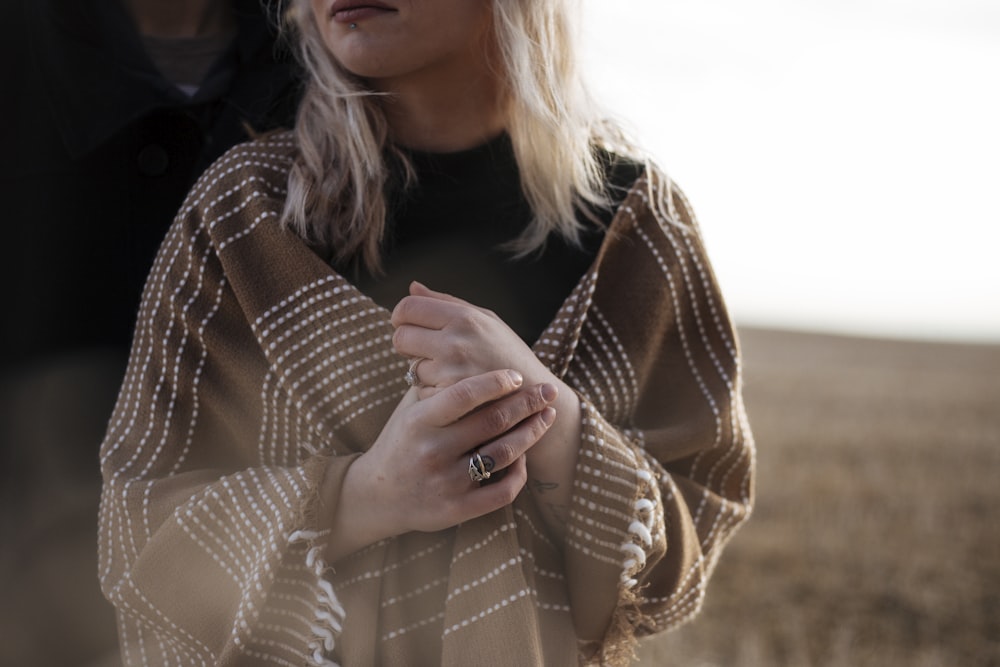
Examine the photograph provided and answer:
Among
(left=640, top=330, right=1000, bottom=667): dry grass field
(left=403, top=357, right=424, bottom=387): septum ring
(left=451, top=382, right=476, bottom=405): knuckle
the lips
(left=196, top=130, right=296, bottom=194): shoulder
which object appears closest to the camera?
(left=451, top=382, right=476, bottom=405): knuckle

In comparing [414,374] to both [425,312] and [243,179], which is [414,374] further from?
[243,179]

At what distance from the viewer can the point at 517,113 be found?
215 centimetres

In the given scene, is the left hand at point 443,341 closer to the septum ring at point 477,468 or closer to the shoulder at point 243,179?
the septum ring at point 477,468

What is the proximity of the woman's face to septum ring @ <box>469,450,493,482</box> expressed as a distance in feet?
2.79

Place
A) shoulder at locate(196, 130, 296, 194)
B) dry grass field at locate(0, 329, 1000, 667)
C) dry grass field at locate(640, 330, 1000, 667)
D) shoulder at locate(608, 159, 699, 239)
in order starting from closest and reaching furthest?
shoulder at locate(196, 130, 296, 194)
shoulder at locate(608, 159, 699, 239)
dry grass field at locate(0, 329, 1000, 667)
dry grass field at locate(640, 330, 1000, 667)

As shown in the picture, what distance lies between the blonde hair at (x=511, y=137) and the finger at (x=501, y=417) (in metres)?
0.49

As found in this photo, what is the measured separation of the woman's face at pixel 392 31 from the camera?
1.87m

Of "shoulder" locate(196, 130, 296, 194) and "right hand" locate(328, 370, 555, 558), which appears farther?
"shoulder" locate(196, 130, 296, 194)

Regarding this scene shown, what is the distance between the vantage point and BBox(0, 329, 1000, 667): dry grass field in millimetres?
2303

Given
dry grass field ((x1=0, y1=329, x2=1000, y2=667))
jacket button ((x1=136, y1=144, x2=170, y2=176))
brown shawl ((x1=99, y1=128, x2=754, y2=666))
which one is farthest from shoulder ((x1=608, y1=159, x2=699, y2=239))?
dry grass field ((x1=0, y1=329, x2=1000, y2=667))

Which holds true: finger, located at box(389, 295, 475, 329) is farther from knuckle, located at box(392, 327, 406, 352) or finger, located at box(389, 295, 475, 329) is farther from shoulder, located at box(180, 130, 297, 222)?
shoulder, located at box(180, 130, 297, 222)

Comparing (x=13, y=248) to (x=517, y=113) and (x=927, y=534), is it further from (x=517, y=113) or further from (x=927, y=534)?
(x=927, y=534)

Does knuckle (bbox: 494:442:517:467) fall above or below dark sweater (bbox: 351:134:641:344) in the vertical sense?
below

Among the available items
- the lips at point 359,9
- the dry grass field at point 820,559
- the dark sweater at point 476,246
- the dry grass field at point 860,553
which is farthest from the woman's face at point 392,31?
the dry grass field at point 860,553
